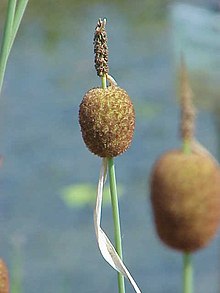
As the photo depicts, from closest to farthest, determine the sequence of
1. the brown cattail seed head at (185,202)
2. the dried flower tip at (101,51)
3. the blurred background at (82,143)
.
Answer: the dried flower tip at (101,51) < the brown cattail seed head at (185,202) < the blurred background at (82,143)

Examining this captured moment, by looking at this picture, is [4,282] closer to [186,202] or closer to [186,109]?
[186,109]

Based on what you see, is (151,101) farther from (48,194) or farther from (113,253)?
(113,253)

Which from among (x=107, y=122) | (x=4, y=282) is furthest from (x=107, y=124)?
(x=4, y=282)

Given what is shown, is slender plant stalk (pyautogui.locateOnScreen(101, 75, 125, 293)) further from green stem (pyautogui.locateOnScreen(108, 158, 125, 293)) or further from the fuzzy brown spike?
the fuzzy brown spike

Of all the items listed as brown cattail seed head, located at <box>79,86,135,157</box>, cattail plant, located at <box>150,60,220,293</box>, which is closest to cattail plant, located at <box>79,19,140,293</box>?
brown cattail seed head, located at <box>79,86,135,157</box>

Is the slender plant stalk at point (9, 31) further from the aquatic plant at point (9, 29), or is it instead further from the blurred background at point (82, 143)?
the blurred background at point (82, 143)

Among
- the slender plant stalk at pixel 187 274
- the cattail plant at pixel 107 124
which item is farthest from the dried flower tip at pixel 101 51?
the slender plant stalk at pixel 187 274
